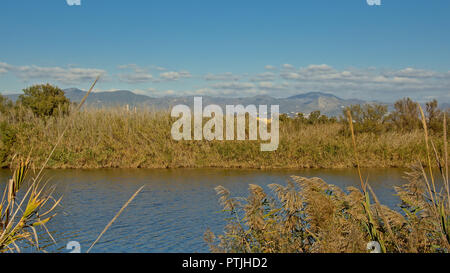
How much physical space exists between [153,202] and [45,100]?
17099 mm

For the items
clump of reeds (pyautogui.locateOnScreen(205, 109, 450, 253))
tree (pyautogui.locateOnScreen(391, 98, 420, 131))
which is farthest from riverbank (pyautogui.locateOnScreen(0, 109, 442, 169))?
clump of reeds (pyautogui.locateOnScreen(205, 109, 450, 253))

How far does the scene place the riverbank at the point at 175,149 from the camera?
67.2ft

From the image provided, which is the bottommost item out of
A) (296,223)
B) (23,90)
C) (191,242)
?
(191,242)

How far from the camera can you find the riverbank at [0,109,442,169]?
20484 millimetres

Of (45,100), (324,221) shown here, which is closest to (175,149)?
(45,100)

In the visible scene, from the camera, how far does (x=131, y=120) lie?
22891mm

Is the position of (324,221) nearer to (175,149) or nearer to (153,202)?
(153,202)

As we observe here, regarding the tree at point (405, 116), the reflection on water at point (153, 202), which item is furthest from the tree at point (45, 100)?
the tree at point (405, 116)

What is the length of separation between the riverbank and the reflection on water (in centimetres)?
115

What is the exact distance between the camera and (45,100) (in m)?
26.9
